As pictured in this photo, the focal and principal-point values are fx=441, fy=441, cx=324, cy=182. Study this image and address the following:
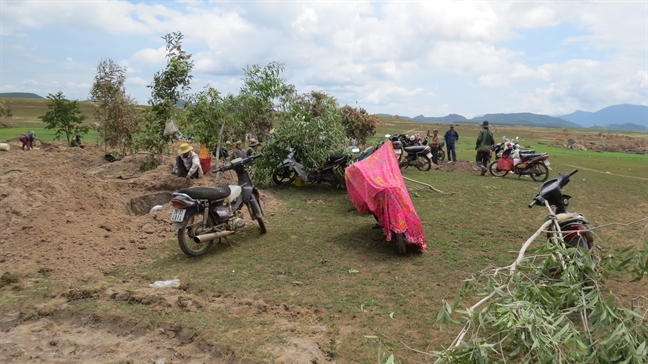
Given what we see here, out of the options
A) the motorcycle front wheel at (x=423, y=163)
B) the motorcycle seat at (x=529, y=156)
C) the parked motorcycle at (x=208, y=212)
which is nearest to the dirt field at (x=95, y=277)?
the parked motorcycle at (x=208, y=212)

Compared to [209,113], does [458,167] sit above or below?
below

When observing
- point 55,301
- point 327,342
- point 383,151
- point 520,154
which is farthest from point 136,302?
point 520,154

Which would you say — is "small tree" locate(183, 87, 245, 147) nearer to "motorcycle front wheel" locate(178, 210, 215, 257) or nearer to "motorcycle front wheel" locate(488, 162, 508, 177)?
"motorcycle front wheel" locate(178, 210, 215, 257)

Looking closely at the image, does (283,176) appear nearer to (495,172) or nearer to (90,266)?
(90,266)

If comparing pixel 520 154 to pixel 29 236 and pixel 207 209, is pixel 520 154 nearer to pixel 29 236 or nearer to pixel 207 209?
pixel 207 209

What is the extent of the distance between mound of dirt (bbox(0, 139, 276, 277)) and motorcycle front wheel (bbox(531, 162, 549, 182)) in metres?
8.46

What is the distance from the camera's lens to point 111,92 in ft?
45.8

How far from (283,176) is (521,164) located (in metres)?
7.36

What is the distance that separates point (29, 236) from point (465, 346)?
6.08m

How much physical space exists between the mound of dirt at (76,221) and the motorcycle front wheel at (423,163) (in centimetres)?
703

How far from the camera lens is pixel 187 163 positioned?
29.6ft

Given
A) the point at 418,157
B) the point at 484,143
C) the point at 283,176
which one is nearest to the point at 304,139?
the point at 283,176

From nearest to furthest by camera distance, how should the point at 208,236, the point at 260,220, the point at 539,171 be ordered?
1. the point at 208,236
2. the point at 260,220
3. the point at 539,171

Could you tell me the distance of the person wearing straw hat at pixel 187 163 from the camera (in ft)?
28.5
